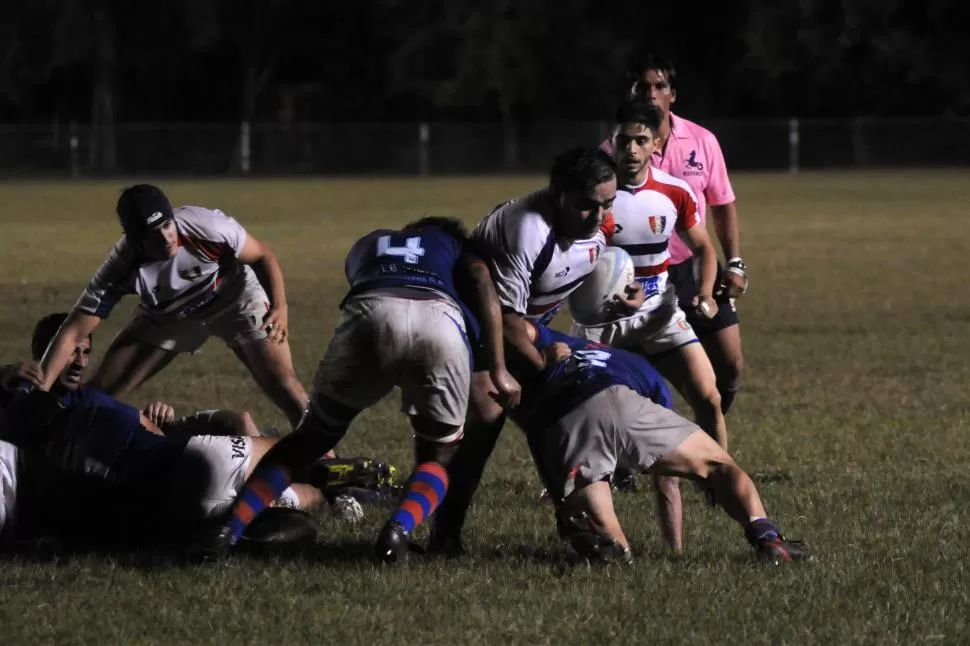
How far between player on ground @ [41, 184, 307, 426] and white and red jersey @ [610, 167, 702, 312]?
1663 mm

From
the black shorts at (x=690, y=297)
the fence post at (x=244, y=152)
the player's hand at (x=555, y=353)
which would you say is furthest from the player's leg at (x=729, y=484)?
the fence post at (x=244, y=152)

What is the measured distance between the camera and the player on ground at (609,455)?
5.91 meters

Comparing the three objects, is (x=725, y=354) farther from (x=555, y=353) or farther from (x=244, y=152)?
(x=244, y=152)

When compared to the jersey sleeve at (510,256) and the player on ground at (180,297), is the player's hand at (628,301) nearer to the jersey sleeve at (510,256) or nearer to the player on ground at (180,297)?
the jersey sleeve at (510,256)

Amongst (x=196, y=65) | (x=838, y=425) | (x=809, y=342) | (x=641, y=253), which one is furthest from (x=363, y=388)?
(x=196, y=65)

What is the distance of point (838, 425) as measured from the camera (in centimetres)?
934

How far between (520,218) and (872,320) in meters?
8.88

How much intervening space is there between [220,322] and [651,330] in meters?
2.18

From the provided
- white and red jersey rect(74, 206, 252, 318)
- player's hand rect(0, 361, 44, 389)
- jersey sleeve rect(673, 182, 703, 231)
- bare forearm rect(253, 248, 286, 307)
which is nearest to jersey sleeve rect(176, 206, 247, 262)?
white and red jersey rect(74, 206, 252, 318)

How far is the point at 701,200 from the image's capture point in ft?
27.0

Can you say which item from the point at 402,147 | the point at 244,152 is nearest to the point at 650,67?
the point at 402,147

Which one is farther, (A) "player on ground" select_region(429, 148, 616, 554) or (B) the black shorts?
(B) the black shorts

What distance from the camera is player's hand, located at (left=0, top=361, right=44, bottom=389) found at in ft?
21.5

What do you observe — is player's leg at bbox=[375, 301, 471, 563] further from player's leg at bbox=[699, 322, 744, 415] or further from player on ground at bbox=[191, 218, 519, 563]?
player's leg at bbox=[699, 322, 744, 415]
